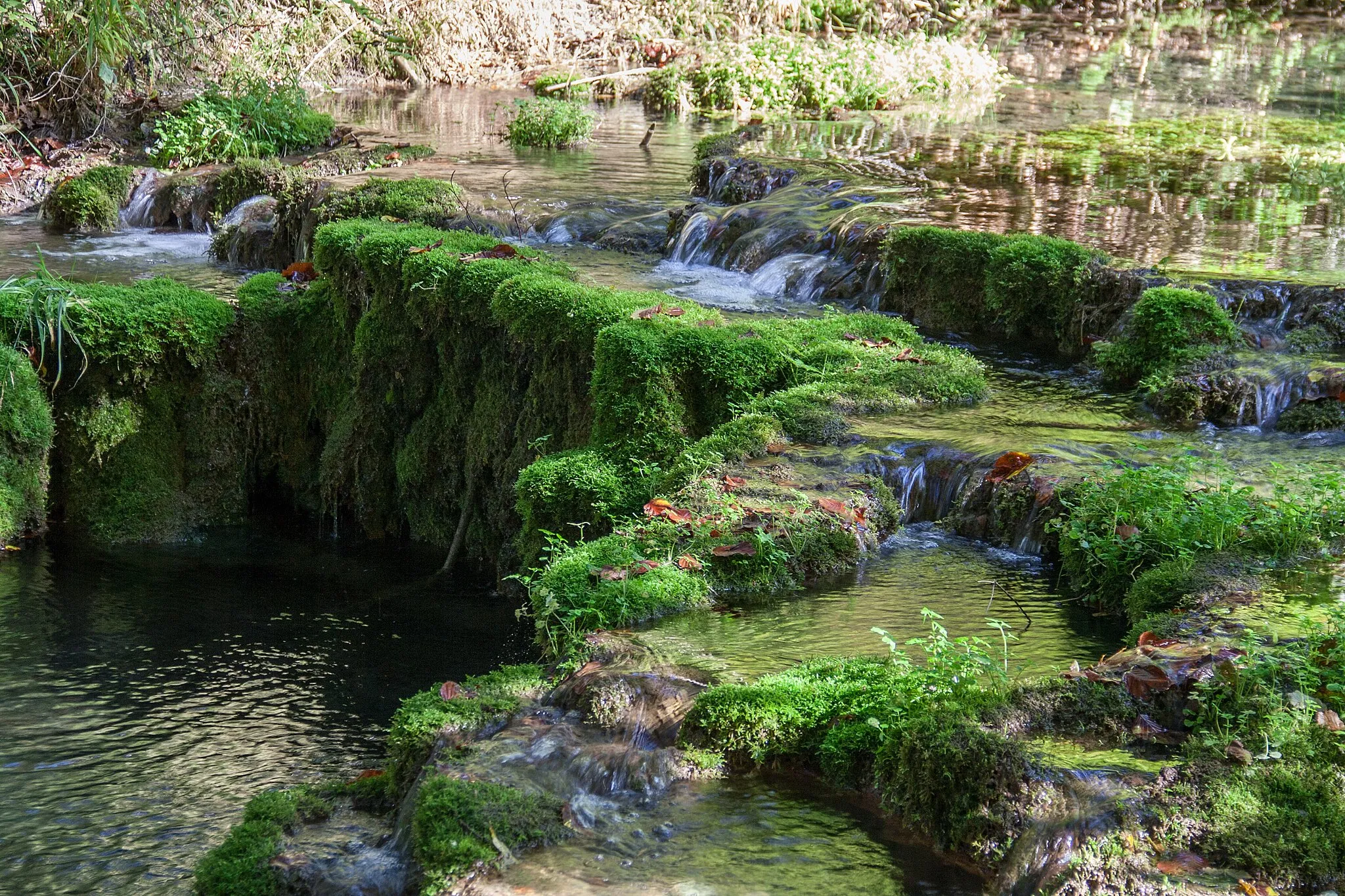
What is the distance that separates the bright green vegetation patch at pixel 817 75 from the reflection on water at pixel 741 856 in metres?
15.0

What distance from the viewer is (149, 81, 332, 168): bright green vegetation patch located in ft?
48.3

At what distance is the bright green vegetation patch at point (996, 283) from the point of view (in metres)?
8.67

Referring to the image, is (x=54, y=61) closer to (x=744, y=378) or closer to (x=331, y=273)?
(x=331, y=273)

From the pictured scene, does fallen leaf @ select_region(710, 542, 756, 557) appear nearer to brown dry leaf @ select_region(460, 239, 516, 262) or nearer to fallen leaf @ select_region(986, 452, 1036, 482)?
fallen leaf @ select_region(986, 452, 1036, 482)

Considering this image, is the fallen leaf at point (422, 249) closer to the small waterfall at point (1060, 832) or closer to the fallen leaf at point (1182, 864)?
the small waterfall at point (1060, 832)

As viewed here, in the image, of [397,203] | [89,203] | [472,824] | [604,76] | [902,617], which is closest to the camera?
[472,824]

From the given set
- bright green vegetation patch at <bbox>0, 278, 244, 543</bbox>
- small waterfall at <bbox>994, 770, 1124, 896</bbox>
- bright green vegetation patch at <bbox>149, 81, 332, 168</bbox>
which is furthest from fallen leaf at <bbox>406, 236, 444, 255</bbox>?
bright green vegetation patch at <bbox>149, 81, 332, 168</bbox>

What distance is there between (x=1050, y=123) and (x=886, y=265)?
25.1 ft

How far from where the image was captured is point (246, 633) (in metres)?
7.43

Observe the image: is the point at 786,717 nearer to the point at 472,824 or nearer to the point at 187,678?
the point at 472,824

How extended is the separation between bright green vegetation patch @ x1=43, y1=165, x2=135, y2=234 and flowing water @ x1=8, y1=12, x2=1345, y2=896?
268mm

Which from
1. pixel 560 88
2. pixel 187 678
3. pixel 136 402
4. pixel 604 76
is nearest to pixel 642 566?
pixel 187 678

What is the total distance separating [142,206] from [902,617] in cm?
1128

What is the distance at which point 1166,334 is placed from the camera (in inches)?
305
